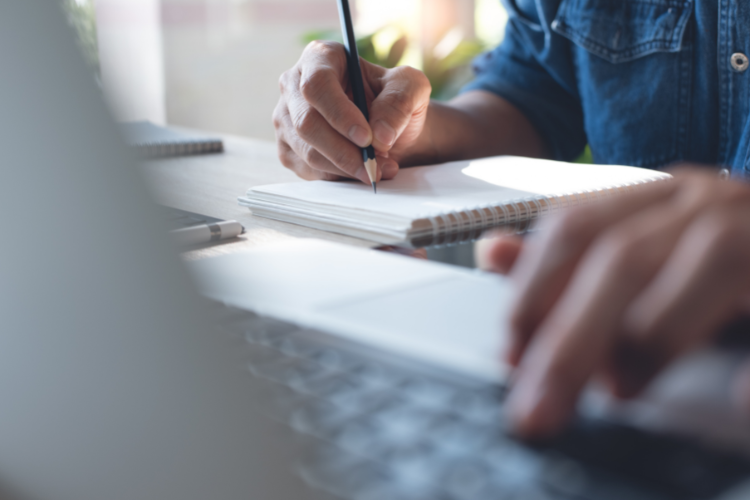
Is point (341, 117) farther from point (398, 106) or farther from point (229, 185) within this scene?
point (229, 185)

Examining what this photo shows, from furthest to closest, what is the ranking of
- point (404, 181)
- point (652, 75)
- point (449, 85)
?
1. point (449, 85)
2. point (652, 75)
3. point (404, 181)

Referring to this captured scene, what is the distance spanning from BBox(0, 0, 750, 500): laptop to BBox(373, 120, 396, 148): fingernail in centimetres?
38

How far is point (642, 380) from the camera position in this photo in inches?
8.4

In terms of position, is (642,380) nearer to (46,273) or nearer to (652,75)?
(46,273)

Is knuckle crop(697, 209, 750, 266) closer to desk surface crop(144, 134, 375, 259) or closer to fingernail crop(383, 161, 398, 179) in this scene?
desk surface crop(144, 134, 375, 259)

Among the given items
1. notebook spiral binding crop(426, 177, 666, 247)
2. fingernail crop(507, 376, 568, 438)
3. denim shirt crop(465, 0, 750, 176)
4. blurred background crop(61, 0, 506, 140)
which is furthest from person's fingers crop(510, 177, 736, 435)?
blurred background crop(61, 0, 506, 140)

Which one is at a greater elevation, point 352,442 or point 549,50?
point 549,50

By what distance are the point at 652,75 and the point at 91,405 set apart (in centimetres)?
94

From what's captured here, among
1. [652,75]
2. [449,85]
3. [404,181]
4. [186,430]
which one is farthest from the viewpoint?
[449,85]

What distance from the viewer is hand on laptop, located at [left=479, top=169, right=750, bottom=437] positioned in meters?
0.21

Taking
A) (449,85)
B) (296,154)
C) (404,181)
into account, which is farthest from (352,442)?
(449,85)

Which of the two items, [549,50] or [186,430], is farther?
[549,50]

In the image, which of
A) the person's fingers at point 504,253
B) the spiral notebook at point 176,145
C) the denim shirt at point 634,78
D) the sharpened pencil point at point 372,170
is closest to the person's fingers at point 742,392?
the person's fingers at point 504,253

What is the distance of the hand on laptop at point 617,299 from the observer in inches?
8.1
